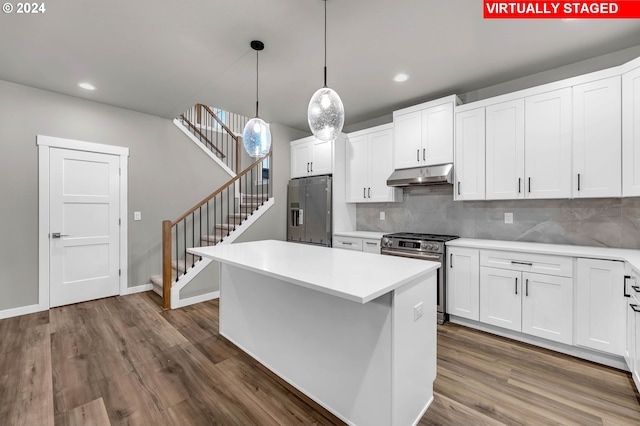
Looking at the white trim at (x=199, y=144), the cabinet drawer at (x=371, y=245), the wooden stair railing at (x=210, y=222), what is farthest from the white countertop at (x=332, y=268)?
the white trim at (x=199, y=144)

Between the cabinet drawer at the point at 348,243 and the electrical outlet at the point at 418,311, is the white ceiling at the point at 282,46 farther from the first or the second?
the electrical outlet at the point at 418,311

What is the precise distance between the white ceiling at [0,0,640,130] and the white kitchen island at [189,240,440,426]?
6.14ft

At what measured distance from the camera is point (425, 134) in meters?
3.55

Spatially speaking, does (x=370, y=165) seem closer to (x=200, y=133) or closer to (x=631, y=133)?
(x=631, y=133)

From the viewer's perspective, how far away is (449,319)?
323 centimetres

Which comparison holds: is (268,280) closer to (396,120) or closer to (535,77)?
(396,120)

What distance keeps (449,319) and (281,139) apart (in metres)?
3.74

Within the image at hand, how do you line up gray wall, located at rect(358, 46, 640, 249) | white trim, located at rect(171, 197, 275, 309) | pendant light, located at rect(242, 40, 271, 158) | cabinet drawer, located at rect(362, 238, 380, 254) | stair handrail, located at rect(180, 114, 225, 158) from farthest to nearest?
stair handrail, located at rect(180, 114, 225, 158) < cabinet drawer, located at rect(362, 238, 380, 254) < white trim, located at rect(171, 197, 275, 309) < pendant light, located at rect(242, 40, 271, 158) < gray wall, located at rect(358, 46, 640, 249)

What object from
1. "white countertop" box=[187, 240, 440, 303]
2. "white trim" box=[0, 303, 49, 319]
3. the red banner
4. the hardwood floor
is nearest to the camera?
"white countertop" box=[187, 240, 440, 303]

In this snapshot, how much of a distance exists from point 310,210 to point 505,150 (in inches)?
107

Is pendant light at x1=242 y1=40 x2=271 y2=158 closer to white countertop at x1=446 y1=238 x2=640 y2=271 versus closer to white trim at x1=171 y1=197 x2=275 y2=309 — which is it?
white trim at x1=171 y1=197 x2=275 y2=309

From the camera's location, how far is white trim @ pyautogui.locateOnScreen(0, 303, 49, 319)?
3.29 m

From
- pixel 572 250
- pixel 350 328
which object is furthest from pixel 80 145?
pixel 572 250

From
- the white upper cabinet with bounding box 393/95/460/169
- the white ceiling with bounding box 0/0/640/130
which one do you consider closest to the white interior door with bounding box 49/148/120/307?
the white ceiling with bounding box 0/0/640/130
